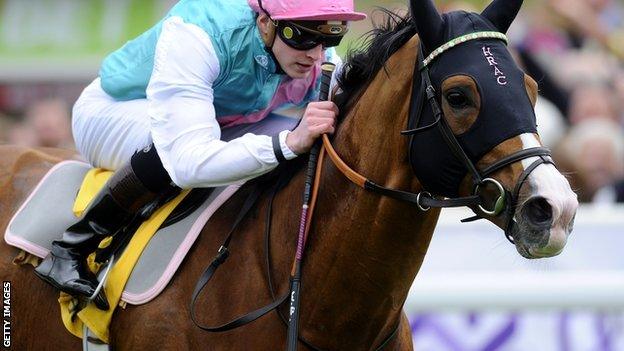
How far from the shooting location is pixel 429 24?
3445 millimetres

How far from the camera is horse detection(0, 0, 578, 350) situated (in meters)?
3.24

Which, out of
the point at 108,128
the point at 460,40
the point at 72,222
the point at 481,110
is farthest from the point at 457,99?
the point at 72,222

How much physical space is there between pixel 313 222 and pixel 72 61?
7.29 metres

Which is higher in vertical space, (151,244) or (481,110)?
(481,110)

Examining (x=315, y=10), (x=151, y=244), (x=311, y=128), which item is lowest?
(x=151, y=244)

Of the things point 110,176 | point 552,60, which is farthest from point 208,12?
point 552,60

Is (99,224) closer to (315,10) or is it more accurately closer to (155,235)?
(155,235)

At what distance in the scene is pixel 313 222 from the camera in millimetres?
3824

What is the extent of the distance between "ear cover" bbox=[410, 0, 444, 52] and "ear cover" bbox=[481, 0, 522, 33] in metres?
0.19

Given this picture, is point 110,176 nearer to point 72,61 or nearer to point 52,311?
point 52,311

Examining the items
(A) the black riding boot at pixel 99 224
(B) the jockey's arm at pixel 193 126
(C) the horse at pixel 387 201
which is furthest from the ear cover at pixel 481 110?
(A) the black riding boot at pixel 99 224

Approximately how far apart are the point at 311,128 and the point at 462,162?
61cm

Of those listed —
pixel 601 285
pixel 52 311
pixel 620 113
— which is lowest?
pixel 620 113

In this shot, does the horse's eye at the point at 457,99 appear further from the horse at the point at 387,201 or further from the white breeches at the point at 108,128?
the white breeches at the point at 108,128
